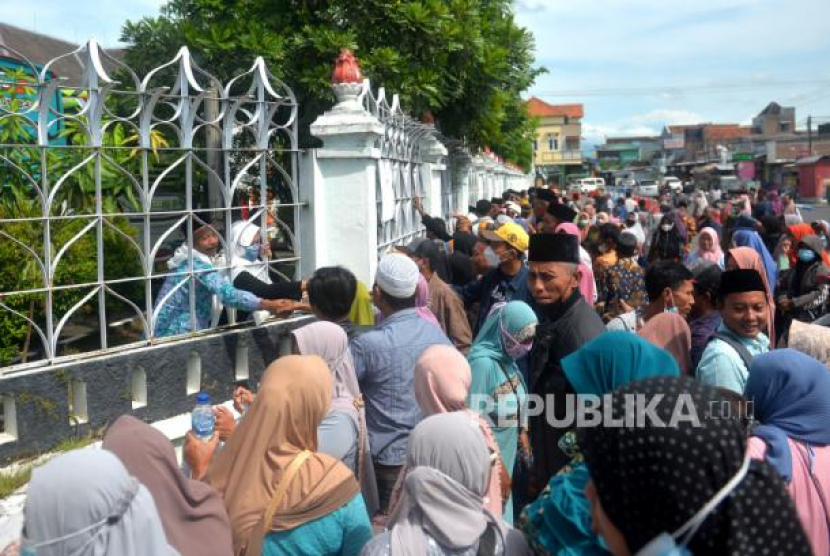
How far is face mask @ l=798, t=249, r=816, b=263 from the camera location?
661cm

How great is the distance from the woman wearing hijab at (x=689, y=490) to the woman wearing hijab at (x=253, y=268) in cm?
431

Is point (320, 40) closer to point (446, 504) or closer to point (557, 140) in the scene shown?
point (446, 504)

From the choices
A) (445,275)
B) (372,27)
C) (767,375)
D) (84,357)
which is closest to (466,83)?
(372,27)

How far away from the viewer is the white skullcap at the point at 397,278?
159 inches

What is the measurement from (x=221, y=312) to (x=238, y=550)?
3406 millimetres

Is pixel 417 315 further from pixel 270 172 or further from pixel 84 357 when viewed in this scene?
pixel 270 172

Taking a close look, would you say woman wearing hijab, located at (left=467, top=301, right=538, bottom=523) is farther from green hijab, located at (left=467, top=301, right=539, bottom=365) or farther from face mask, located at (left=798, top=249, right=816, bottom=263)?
face mask, located at (left=798, top=249, right=816, bottom=263)

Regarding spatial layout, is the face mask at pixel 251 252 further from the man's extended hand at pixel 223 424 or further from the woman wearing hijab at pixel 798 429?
the woman wearing hijab at pixel 798 429

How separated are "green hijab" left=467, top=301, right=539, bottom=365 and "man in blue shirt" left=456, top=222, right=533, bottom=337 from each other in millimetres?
1501

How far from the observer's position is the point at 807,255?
6.63 metres

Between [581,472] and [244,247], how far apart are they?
421 cm

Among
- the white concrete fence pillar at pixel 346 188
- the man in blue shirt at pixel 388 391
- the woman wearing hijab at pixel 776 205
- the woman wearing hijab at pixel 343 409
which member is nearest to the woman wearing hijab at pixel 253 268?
the white concrete fence pillar at pixel 346 188

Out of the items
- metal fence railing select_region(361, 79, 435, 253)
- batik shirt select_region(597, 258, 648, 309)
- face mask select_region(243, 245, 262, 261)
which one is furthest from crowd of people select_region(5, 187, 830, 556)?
metal fence railing select_region(361, 79, 435, 253)

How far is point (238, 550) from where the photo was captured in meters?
2.59
